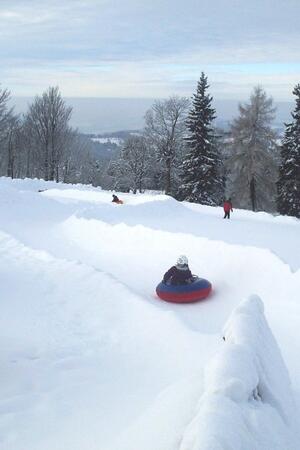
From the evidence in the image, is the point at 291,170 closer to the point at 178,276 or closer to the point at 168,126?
the point at 168,126

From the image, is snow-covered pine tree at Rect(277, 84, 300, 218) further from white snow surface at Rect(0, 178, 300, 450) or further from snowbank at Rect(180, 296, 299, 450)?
snowbank at Rect(180, 296, 299, 450)

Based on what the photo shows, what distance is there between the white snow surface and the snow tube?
226 mm

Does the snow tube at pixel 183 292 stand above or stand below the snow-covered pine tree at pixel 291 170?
below

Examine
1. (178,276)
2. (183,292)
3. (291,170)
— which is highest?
(291,170)

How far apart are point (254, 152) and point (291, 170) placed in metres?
4.03

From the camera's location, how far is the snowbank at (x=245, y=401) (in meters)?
3.42

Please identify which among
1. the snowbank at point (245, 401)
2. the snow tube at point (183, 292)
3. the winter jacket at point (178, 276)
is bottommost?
the snow tube at point (183, 292)

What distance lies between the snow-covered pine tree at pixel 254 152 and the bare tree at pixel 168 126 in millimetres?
6702

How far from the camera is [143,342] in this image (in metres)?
8.69

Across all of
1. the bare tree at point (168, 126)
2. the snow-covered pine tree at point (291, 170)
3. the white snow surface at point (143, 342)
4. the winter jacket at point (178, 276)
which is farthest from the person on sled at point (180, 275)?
the bare tree at point (168, 126)

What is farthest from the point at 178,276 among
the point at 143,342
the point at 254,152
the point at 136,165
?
the point at 136,165

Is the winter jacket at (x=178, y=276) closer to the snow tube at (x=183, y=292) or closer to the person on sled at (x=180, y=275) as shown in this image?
the person on sled at (x=180, y=275)

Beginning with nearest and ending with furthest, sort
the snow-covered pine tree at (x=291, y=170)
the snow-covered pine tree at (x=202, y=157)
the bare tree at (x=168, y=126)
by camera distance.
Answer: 1. the snow-covered pine tree at (x=291, y=170)
2. the snow-covered pine tree at (x=202, y=157)
3. the bare tree at (x=168, y=126)

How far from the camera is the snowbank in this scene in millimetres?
3422
